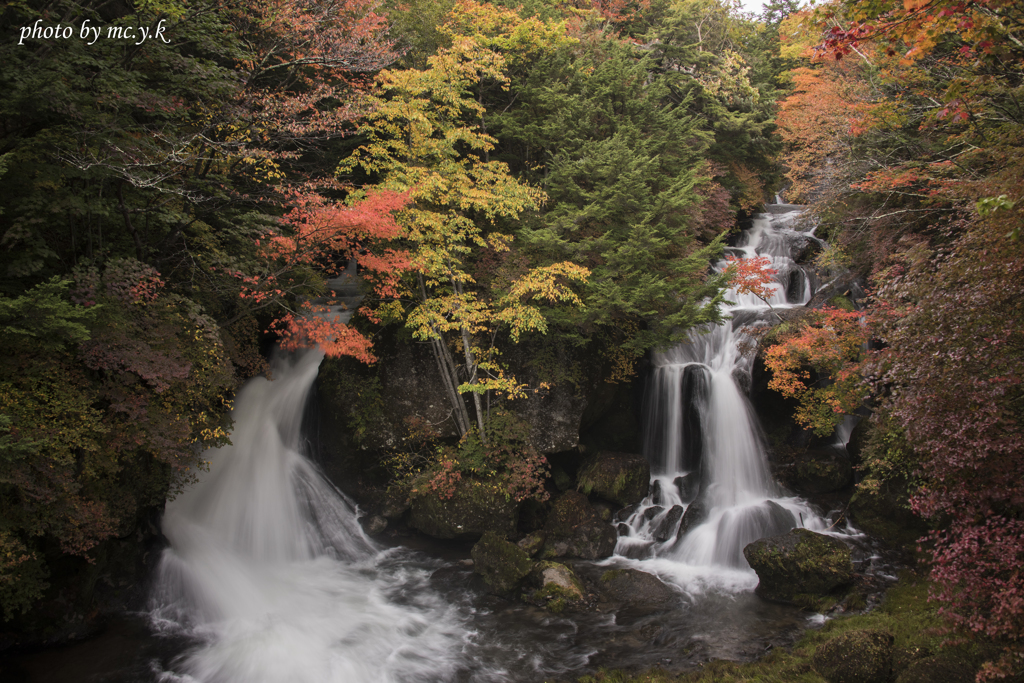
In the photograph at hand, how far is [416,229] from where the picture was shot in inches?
428

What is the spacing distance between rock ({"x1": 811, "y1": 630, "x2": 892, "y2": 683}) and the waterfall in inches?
209

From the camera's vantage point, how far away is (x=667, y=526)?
1186 centimetres

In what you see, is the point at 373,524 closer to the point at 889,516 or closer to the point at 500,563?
the point at 500,563

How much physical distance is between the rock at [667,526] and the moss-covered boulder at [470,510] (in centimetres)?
326

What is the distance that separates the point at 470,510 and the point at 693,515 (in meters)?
5.12

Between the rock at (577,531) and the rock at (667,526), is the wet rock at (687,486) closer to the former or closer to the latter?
the rock at (667,526)

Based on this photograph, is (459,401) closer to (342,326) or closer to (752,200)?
(342,326)

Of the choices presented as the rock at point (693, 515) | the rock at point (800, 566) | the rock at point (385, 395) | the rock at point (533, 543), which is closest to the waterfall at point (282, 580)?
the rock at point (385, 395)

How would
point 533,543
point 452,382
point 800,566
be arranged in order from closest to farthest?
point 800,566, point 533,543, point 452,382

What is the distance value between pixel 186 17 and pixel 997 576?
531 inches

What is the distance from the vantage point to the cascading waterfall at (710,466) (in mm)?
11023

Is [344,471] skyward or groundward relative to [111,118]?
groundward

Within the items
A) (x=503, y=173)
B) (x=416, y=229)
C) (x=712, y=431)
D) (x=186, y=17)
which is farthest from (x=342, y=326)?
(x=712, y=431)

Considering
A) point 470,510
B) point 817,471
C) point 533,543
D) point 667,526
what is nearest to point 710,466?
point 667,526
